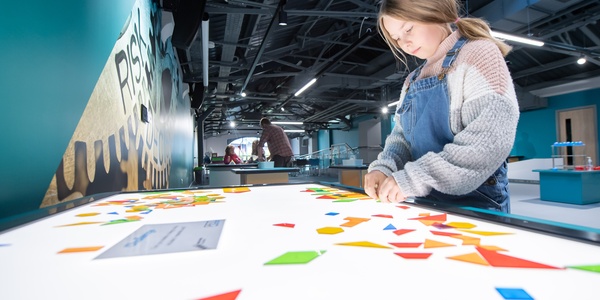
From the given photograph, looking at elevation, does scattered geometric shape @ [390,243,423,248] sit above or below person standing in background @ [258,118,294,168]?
below

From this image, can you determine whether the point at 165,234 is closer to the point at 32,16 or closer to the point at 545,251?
the point at 545,251

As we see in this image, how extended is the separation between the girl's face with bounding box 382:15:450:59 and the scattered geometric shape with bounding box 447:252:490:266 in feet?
2.68

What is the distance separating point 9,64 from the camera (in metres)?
0.99

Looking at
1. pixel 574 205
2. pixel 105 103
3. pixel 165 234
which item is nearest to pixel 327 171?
pixel 574 205

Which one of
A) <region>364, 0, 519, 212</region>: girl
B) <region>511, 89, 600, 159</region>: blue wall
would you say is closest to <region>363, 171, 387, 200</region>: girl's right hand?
<region>364, 0, 519, 212</region>: girl

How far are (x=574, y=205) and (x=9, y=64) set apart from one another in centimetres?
661

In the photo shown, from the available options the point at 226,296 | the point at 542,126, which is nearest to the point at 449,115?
the point at 226,296

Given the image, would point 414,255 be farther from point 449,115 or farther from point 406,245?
point 449,115

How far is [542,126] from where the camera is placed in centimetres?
1017

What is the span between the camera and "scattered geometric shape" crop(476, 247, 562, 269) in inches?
18.5

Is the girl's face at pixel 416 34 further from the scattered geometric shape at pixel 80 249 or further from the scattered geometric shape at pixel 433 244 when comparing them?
the scattered geometric shape at pixel 80 249

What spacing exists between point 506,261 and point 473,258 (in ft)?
0.15

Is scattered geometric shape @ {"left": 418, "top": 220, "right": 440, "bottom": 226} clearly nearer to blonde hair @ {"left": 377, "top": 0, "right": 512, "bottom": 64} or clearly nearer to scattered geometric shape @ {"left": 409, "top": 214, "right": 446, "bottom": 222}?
scattered geometric shape @ {"left": 409, "top": 214, "right": 446, "bottom": 222}

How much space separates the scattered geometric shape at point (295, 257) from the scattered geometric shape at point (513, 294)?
27cm
